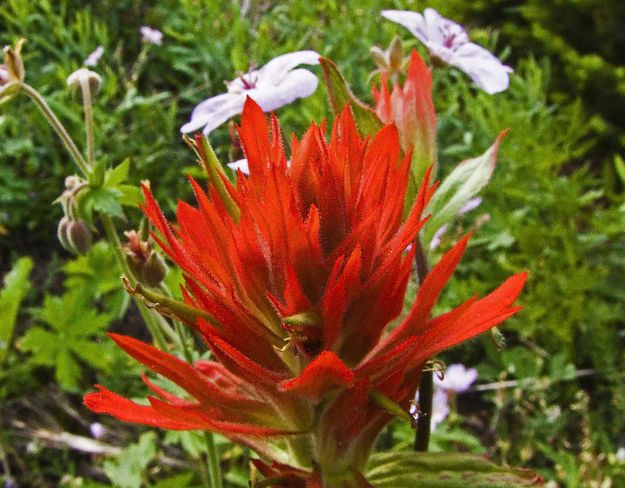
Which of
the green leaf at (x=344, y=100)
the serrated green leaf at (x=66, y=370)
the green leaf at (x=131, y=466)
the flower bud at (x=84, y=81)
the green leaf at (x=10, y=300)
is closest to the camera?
the green leaf at (x=344, y=100)

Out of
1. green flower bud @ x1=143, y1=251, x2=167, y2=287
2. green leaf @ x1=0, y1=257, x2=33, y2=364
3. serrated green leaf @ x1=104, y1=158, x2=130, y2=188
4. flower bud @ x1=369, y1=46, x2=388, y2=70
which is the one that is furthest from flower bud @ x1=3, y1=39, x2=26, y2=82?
green leaf @ x1=0, y1=257, x2=33, y2=364

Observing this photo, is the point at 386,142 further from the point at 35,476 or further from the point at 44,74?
the point at 44,74

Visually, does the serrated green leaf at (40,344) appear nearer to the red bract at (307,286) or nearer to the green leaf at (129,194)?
the green leaf at (129,194)

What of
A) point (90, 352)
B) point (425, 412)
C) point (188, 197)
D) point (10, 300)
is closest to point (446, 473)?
point (425, 412)

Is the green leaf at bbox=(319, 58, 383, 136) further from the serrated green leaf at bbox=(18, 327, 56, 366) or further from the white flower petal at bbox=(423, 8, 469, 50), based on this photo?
the serrated green leaf at bbox=(18, 327, 56, 366)

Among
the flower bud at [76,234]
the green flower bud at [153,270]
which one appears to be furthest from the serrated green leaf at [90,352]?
the green flower bud at [153,270]
